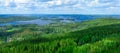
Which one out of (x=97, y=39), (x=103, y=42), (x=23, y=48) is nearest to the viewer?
(x=23, y=48)

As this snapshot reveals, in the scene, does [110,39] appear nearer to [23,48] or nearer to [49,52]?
[49,52]

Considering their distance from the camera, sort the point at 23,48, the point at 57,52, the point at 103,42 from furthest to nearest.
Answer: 1. the point at 103,42
2. the point at 23,48
3. the point at 57,52

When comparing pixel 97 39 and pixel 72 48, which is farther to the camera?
pixel 97 39

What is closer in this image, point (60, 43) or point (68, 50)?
point (68, 50)

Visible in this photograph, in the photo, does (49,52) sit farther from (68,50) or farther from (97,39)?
(97,39)

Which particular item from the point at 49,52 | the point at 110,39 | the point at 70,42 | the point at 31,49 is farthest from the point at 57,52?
the point at 110,39

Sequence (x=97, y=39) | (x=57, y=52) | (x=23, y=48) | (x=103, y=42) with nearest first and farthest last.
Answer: (x=57, y=52) → (x=23, y=48) → (x=103, y=42) → (x=97, y=39)

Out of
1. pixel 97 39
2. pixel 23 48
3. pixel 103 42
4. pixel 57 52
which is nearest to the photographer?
pixel 57 52
